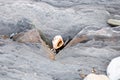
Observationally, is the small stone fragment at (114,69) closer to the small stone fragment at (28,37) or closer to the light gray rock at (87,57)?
the light gray rock at (87,57)

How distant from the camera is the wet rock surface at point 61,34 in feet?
14.1

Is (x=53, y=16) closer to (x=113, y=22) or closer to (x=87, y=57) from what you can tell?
(x=113, y=22)

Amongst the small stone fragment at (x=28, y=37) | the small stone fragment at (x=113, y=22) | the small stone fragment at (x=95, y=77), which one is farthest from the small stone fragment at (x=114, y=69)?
the small stone fragment at (x=113, y=22)

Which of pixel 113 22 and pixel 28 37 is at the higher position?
pixel 28 37

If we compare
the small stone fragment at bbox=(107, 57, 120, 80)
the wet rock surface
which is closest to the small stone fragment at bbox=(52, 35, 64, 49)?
the wet rock surface

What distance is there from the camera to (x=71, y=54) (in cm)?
498

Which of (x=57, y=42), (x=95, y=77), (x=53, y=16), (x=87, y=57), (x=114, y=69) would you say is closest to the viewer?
(x=95, y=77)

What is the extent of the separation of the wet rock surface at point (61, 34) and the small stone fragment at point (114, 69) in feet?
0.45

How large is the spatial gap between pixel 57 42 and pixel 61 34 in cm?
41

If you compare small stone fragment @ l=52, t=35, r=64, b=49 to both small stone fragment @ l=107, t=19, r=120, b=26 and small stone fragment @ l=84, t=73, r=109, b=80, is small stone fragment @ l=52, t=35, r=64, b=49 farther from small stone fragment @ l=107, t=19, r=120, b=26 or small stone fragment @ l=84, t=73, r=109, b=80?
small stone fragment @ l=84, t=73, r=109, b=80

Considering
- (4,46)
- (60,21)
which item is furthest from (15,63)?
(60,21)

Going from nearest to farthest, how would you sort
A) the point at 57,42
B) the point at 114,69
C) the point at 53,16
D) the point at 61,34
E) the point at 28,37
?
the point at 114,69
the point at 28,37
the point at 57,42
the point at 61,34
the point at 53,16

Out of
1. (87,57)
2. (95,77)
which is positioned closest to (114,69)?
(95,77)

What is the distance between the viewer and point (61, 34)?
6070 millimetres
